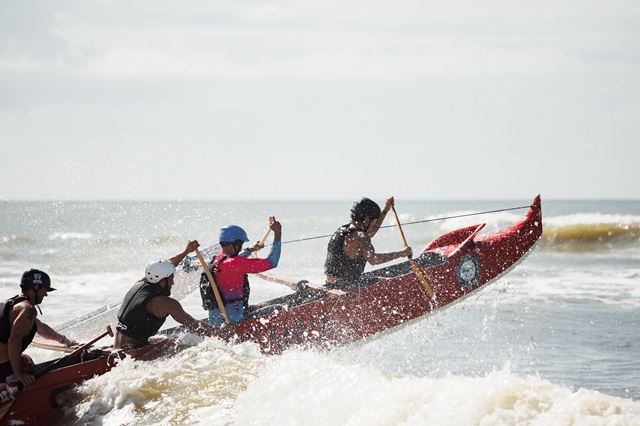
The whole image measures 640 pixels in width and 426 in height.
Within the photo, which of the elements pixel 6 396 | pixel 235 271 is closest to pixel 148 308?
pixel 235 271

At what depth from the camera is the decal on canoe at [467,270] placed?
33.5 feet

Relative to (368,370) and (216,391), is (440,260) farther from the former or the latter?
(216,391)

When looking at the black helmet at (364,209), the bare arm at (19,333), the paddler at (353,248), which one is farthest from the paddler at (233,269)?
the bare arm at (19,333)

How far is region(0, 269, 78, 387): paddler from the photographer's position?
6766 mm

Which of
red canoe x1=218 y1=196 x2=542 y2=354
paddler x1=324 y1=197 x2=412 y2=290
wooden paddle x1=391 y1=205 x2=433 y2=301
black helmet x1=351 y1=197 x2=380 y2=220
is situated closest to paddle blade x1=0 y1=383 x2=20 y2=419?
red canoe x1=218 y1=196 x2=542 y2=354

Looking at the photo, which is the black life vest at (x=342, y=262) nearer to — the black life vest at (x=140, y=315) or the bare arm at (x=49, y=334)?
the black life vest at (x=140, y=315)

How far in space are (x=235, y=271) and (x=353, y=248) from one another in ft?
5.22

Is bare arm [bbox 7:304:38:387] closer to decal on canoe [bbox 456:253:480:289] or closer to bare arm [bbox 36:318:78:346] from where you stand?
bare arm [bbox 36:318:78:346]

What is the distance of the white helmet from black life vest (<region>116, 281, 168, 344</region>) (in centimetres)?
9

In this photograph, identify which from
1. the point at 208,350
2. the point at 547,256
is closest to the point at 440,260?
the point at 208,350

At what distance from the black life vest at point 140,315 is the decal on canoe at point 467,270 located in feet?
13.7

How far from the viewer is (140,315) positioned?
7863 millimetres

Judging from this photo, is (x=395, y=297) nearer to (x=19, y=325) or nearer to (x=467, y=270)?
(x=467, y=270)

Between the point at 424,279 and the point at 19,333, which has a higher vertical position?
the point at 19,333
